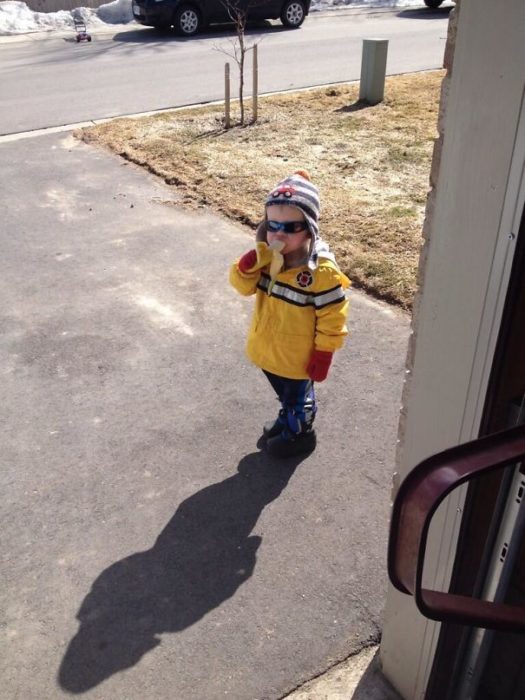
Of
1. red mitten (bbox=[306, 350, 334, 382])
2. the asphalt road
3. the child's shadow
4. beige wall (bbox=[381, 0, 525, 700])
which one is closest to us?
beige wall (bbox=[381, 0, 525, 700])

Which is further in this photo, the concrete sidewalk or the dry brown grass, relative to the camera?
the dry brown grass

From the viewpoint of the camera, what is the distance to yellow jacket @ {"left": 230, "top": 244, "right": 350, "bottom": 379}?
326cm

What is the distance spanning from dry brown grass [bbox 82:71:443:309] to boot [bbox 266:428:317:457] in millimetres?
1801

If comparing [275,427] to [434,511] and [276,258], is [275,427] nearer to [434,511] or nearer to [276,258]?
[276,258]

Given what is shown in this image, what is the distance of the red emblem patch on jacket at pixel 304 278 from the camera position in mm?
3262

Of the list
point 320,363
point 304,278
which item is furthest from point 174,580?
point 304,278

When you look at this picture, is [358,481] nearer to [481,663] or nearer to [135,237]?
[481,663]

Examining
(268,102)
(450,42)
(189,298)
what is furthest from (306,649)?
(268,102)

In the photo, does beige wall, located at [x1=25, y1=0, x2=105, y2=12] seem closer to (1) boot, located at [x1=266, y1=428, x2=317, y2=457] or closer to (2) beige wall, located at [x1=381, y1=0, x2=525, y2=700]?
(1) boot, located at [x1=266, y1=428, x2=317, y2=457]

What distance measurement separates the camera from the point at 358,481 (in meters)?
3.69

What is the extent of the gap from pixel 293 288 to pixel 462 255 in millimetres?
1473

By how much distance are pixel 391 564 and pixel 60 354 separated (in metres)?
4.05

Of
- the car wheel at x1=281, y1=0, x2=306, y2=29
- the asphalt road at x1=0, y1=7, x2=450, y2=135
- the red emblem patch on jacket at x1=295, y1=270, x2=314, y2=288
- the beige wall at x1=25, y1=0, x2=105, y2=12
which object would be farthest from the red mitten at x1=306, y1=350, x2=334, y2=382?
the beige wall at x1=25, y1=0, x2=105, y2=12

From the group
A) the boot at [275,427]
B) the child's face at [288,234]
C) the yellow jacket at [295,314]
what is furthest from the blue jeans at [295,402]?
the child's face at [288,234]
